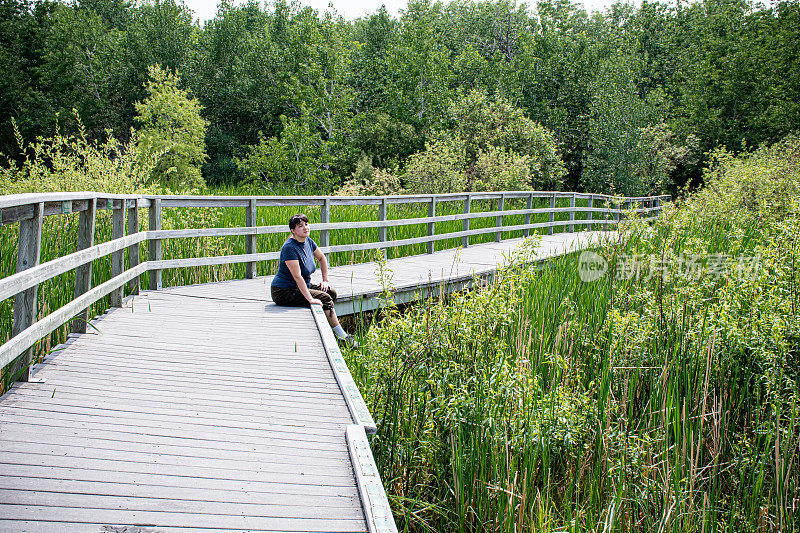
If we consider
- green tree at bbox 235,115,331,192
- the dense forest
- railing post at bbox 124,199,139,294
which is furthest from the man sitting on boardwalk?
green tree at bbox 235,115,331,192

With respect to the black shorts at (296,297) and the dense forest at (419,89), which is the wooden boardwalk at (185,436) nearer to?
the black shorts at (296,297)

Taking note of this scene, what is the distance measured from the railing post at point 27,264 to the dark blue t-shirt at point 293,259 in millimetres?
2786

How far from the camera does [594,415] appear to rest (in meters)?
4.22

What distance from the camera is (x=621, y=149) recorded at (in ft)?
106

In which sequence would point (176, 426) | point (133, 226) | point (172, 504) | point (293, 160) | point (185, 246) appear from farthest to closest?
point (293, 160) < point (185, 246) < point (133, 226) < point (176, 426) < point (172, 504)

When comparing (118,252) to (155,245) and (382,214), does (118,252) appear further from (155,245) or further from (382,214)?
(382,214)

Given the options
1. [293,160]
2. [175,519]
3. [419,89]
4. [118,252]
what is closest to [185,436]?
[175,519]

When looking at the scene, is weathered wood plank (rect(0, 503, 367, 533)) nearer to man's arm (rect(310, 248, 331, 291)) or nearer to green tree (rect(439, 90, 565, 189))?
man's arm (rect(310, 248, 331, 291))

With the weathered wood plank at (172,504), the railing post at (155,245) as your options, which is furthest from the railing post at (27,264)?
the railing post at (155,245)

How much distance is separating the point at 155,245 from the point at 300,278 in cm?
221

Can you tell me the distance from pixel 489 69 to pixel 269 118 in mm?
14327

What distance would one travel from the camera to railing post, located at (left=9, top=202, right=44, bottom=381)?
12.8 ft

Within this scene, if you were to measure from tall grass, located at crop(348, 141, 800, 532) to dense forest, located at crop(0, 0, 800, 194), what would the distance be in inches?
708

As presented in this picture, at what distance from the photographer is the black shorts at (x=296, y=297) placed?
22.6 ft
